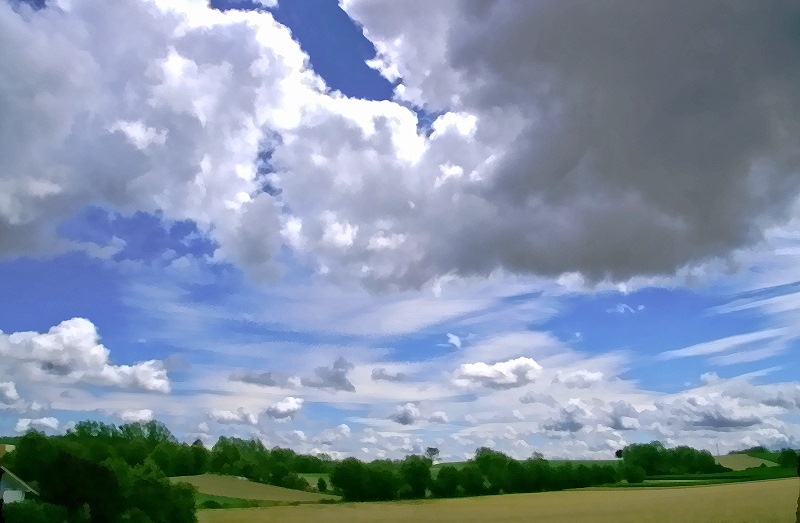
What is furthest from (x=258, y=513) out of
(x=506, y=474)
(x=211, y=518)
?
(x=506, y=474)

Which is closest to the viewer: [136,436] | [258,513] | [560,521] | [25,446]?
[25,446]

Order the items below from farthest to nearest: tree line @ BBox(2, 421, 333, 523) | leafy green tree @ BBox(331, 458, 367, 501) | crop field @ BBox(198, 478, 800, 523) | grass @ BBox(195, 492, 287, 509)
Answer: leafy green tree @ BBox(331, 458, 367, 501)
grass @ BBox(195, 492, 287, 509)
crop field @ BBox(198, 478, 800, 523)
tree line @ BBox(2, 421, 333, 523)

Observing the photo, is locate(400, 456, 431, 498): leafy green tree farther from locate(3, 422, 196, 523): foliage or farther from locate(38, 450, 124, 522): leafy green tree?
locate(38, 450, 124, 522): leafy green tree

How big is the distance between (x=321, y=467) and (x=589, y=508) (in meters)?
34.0

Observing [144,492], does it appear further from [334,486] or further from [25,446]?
[334,486]

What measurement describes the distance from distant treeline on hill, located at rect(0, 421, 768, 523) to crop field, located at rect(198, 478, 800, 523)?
15.3ft

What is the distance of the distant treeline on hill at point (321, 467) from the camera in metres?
32.7

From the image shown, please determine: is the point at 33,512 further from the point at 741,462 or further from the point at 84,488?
the point at 741,462

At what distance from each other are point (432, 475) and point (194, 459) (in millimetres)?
24336

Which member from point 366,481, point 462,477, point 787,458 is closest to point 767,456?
point 787,458

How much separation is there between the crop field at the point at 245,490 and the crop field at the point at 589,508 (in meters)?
5.62

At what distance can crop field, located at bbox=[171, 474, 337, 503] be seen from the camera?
57.7m

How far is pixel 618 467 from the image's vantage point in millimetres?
68125

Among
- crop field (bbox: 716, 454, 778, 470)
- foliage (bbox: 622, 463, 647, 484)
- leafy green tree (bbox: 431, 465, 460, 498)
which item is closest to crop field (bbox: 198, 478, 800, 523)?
leafy green tree (bbox: 431, 465, 460, 498)
